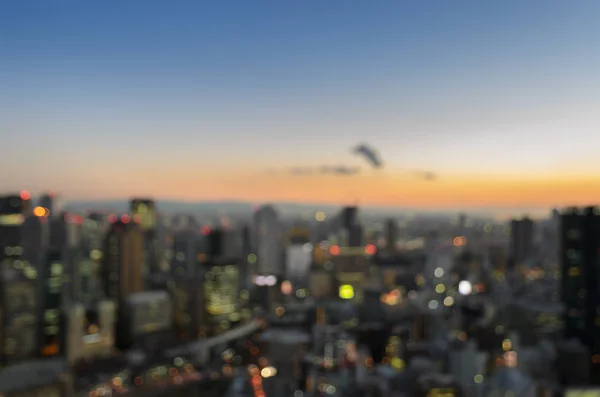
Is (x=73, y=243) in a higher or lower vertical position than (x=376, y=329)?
higher

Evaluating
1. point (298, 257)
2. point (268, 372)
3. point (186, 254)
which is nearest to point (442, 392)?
point (268, 372)

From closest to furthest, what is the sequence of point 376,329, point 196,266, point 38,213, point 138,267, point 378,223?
point 376,329
point 38,213
point 138,267
point 196,266
point 378,223

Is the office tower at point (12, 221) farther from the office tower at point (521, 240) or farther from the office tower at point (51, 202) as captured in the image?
the office tower at point (521, 240)

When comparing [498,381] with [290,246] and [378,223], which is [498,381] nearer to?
[290,246]

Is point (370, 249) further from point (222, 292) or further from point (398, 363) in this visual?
point (398, 363)

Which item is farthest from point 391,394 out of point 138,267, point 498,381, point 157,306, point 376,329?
point 138,267

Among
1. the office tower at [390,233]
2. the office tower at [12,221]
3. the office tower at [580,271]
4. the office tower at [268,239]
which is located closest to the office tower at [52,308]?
the office tower at [12,221]

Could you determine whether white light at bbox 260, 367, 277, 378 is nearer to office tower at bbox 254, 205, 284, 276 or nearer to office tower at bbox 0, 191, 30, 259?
office tower at bbox 0, 191, 30, 259
